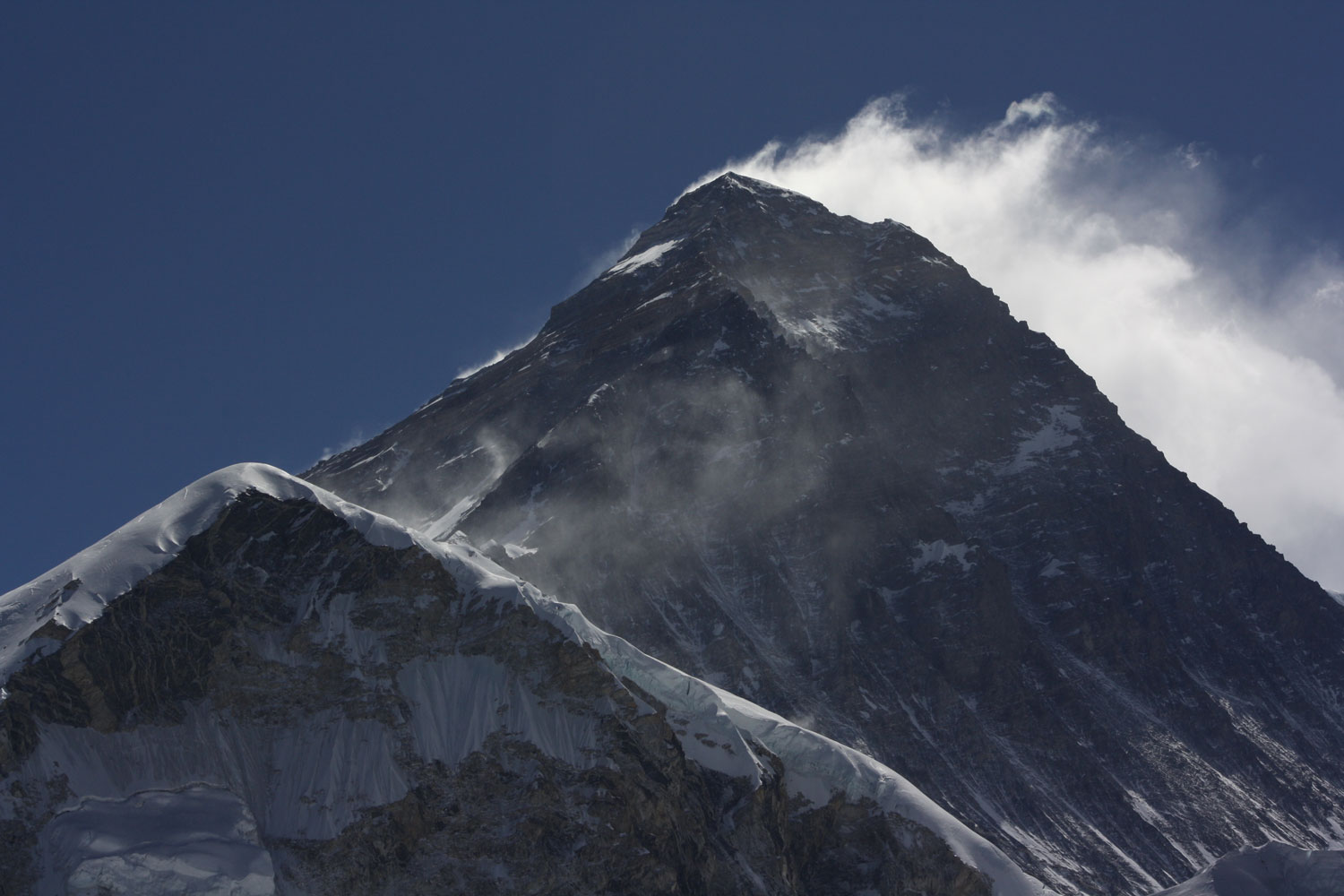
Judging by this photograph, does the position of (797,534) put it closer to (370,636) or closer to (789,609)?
(789,609)

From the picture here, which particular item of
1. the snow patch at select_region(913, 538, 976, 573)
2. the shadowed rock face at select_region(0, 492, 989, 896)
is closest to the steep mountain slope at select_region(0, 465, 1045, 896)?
the shadowed rock face at select_region(0, 492, 989, 896)

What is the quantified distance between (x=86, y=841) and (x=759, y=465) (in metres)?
126

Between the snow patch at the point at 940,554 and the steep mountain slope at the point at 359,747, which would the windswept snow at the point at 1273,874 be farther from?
the snow patch at the point at 940,554

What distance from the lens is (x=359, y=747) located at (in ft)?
246

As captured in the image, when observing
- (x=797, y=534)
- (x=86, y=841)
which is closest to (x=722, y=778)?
(x=86, y=841)

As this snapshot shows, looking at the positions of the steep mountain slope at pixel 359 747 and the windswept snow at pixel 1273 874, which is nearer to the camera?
the steep mountain slope at pixel 359 747

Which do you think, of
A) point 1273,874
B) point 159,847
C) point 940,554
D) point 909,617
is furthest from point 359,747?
point 940,554

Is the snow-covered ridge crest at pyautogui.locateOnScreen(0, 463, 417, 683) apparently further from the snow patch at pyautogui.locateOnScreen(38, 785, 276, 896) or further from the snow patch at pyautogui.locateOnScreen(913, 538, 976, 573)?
the snow patch at pyautogui.locateOnScreen(913, 538, 976, 573)

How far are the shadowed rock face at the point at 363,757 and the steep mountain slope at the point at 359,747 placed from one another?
0.11 m

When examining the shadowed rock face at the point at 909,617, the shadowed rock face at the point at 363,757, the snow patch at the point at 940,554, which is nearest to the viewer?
the shadowed rock face at the point at 363,757

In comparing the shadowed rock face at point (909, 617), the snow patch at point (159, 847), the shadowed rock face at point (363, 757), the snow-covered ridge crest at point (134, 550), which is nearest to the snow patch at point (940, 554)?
the shadowed rock face at point (909, 617)

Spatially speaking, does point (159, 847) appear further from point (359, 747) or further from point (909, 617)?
point (909, 617)

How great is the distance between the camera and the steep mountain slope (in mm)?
68500

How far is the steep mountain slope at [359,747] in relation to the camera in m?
68.5
